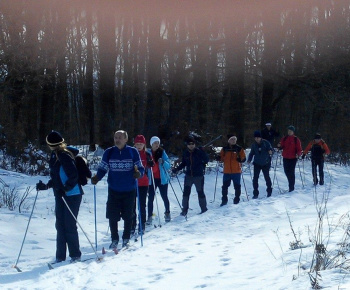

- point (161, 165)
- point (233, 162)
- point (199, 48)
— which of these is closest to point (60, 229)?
point (161, 165)

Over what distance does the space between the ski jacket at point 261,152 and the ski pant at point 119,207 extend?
5.93 m

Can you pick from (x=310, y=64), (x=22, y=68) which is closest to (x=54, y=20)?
(x=22, y=68)

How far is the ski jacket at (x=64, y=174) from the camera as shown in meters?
6.39

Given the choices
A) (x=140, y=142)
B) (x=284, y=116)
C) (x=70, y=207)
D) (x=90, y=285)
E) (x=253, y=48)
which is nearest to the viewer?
(x=90, y=285)

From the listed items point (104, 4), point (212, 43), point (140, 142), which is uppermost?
point (104, 4)

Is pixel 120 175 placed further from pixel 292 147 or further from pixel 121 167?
pixel 292 147

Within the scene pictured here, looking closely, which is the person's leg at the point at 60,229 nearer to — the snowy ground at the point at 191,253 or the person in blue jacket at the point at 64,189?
the person in blue jacket at the point at 64,189

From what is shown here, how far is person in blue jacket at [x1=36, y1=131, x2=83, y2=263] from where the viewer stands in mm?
6414

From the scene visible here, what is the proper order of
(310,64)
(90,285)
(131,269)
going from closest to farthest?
(90,285) < (131,269) < (310,64)

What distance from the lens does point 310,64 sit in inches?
828

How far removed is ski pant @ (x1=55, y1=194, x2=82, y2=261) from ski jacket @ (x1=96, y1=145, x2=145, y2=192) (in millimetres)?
903

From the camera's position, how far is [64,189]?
252 inches

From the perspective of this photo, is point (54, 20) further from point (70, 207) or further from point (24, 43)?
point (70, 207)

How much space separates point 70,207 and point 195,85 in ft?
63.6
